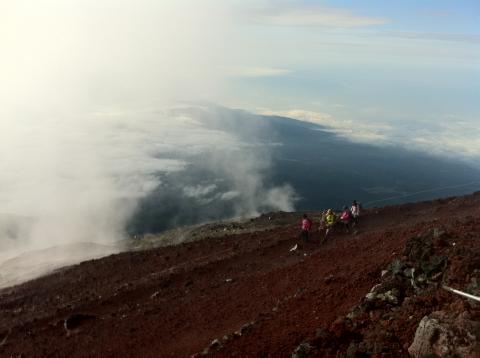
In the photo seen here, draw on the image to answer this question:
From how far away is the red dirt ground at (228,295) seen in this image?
43.5ft

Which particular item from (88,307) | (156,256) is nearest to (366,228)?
(156,256)

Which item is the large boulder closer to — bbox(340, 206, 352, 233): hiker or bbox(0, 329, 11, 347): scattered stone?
bbox(340, 206, 352, 233): hiker

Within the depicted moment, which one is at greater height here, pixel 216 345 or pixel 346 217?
pixel 346 217

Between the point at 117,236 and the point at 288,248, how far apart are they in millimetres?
149558

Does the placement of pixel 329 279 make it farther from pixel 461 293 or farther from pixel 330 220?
pixel 330 220

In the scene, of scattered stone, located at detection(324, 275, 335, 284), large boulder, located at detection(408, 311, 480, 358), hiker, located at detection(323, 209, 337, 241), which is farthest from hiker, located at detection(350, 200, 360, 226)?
large boulder, located at detection(408, 311, 480, 358)

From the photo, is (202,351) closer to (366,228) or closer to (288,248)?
(288,248)

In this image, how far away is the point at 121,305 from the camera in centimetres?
2459

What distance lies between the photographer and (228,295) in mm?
20656

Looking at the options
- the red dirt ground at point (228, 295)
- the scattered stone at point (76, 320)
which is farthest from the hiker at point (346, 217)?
the scattered stone at point (76, 320)

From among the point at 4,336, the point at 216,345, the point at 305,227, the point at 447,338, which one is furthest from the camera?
the point at 305,227

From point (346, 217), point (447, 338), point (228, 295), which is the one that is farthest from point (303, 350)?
point (346, 217)

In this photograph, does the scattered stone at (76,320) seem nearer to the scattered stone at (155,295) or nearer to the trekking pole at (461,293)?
the scattered stone at (155,295)

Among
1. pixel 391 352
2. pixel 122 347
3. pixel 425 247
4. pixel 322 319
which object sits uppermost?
pixel 425 247
